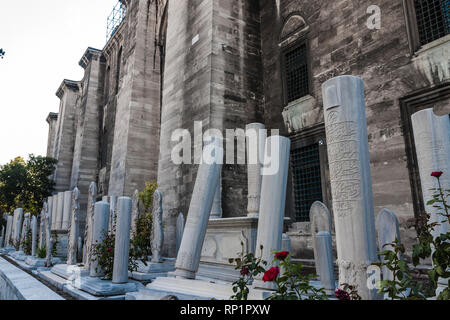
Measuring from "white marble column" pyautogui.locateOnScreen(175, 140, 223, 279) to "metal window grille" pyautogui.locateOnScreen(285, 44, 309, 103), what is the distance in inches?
235

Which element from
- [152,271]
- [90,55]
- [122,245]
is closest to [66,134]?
[90,55]

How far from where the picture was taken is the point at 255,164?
5914 mm

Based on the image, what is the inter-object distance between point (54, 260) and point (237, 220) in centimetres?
699

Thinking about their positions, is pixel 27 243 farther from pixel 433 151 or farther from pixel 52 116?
pixel 52 116

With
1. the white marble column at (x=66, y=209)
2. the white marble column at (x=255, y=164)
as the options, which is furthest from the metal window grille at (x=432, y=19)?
the white marble column at (x=66, y=209)

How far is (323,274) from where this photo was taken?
163 inches

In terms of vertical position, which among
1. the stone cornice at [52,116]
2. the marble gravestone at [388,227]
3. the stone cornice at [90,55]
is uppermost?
the stone cornice at [90,55]

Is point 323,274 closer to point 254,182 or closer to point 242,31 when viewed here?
point 254,182

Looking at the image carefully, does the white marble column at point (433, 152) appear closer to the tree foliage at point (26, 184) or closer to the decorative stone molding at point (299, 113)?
the decorative stone molding at point (299, 113)

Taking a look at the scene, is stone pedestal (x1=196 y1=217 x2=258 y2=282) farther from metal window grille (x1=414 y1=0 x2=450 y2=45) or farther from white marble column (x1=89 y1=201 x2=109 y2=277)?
metal window grille (x1=414 y1=0 x2=450 y2=45)

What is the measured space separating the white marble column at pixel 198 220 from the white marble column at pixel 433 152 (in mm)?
2769

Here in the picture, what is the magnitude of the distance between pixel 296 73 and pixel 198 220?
727 cm

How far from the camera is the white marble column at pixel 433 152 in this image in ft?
12.7

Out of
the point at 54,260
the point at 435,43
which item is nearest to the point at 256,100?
the point at 435,43
